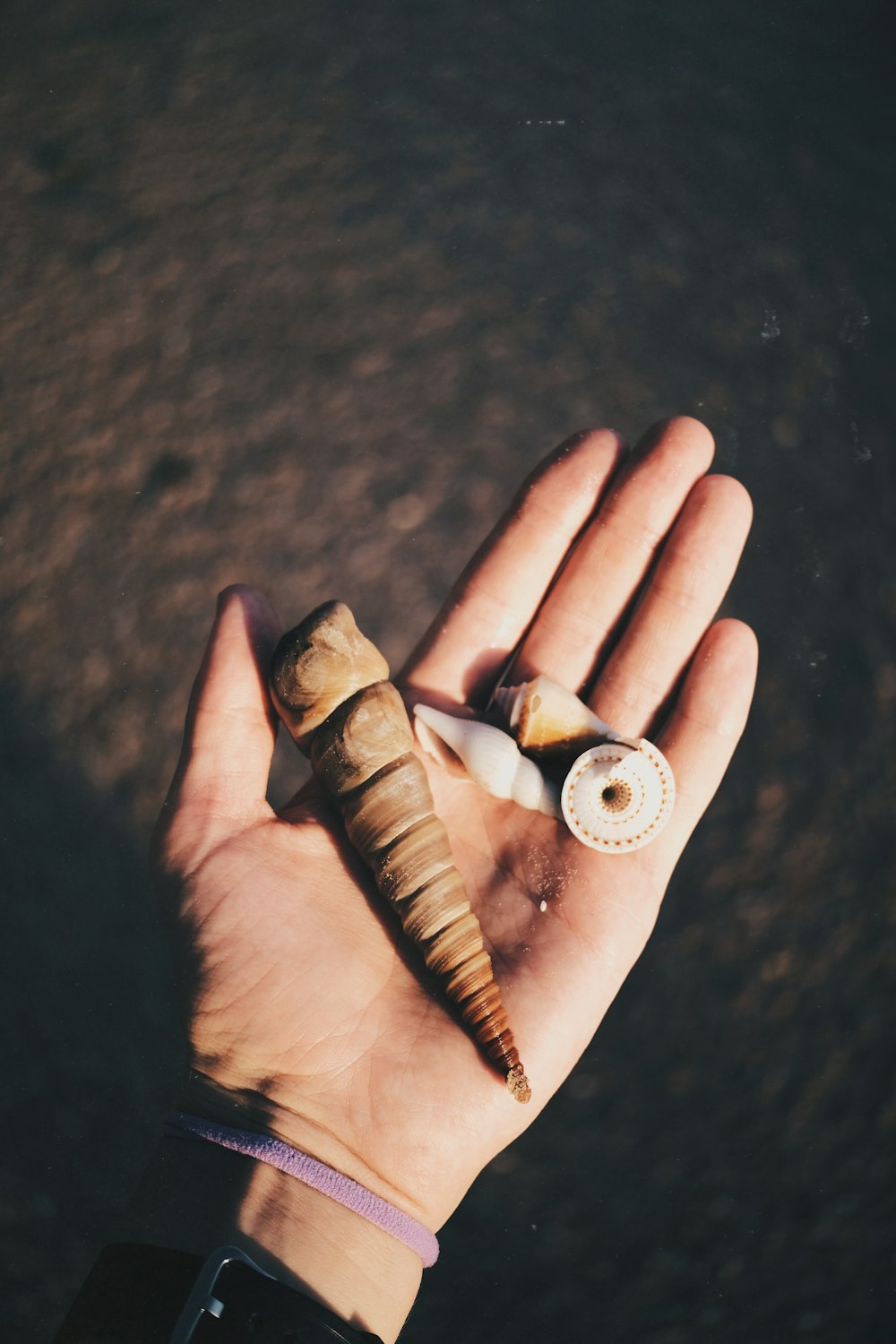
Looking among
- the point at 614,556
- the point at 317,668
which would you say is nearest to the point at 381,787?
the point at 317,668

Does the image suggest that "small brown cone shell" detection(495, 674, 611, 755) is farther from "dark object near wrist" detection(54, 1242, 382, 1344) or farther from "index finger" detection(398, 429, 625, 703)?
"dark object near wrist" detection(54, 1242, 382, 1344)

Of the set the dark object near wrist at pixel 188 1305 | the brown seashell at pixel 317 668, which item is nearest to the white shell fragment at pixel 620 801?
the brown seashell at pixel 317 668

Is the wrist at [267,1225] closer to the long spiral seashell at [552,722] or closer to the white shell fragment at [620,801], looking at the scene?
the white shell fragment at [620,801]

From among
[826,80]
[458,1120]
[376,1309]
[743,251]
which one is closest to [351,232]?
[743,251]

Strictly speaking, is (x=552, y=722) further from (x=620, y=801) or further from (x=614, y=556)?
(x=614, y=556)

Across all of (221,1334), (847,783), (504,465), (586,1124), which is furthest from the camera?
(504,465)

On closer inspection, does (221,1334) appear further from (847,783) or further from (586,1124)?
(847,783)
